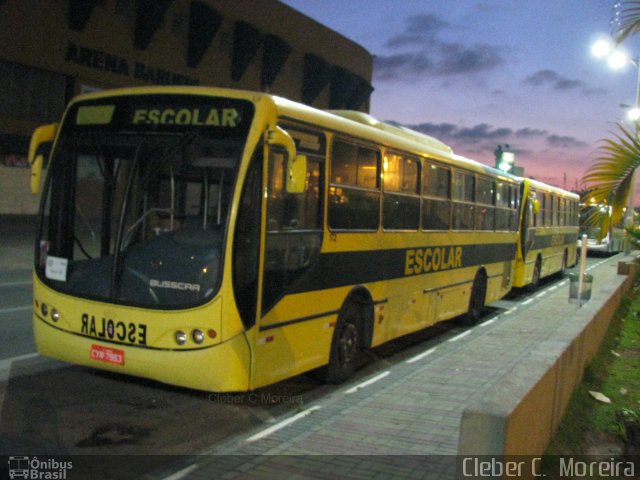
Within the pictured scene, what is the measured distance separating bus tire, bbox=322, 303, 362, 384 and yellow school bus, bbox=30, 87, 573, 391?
3 centimetres

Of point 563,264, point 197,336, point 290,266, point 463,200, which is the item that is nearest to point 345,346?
point 290,266

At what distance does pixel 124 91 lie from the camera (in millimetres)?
7508

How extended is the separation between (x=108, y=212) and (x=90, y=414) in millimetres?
2041

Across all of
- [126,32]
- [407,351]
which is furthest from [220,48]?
[407,351]

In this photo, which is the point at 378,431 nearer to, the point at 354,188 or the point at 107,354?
the point at 107,354

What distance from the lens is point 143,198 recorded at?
A: 7258mm

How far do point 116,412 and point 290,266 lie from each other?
218cm

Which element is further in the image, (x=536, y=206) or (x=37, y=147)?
(x=536, y=206)

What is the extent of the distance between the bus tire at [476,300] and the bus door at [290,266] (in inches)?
274

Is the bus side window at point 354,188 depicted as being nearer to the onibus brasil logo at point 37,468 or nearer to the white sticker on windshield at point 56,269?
the white sticker on windshield at point 56,269

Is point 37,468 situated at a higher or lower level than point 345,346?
lower

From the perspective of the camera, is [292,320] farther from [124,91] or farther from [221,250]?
[124,91]

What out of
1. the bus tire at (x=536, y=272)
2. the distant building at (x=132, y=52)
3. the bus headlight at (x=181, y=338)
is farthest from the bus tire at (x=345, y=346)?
the distant building at (x=132, y=52)

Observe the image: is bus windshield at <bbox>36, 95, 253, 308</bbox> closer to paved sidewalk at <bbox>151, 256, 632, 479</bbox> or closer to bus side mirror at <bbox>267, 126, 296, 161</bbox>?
bus side mirror at <bbox>267, 126, 296, 161</bbox>
